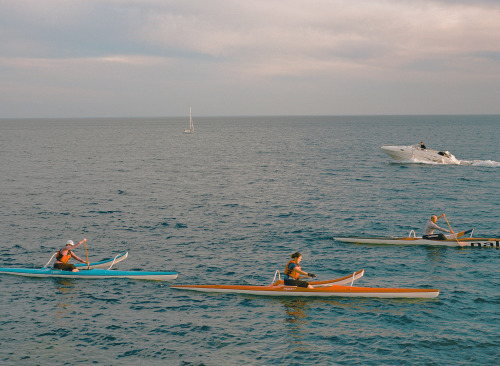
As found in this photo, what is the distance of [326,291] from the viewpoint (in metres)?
22.5

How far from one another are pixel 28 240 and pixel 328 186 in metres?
34.8

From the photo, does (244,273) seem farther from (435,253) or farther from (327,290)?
(435,253)

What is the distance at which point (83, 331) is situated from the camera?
19422 mm

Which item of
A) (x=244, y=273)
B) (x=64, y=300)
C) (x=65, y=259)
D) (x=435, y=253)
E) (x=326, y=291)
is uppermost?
(x=65, y=259)

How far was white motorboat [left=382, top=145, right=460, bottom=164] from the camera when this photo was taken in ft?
234

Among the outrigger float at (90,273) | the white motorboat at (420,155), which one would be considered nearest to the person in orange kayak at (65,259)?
the outrigger float at (90,273)

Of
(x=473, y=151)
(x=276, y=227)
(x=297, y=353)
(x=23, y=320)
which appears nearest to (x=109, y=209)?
(x=276, y=227)

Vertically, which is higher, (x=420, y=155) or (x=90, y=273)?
(x=420, y=155)

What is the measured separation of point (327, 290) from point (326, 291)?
0.07 m

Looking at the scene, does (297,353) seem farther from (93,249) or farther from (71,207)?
(71,207)

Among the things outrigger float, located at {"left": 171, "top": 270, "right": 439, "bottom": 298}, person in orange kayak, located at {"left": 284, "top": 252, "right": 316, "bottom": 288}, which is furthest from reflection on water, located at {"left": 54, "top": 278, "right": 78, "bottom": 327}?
person in orange kayak, located at {"left": 284, "top": 252, "right": 316, "bottom": 288}

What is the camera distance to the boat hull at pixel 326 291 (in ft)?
72.4

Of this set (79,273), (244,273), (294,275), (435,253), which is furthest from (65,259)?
(435,253)

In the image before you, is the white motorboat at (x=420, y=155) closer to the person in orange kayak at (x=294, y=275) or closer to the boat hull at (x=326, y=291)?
the boat hull at (x=326, y=291)
